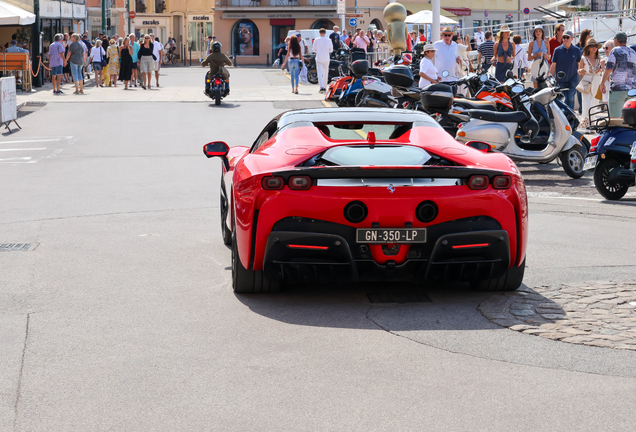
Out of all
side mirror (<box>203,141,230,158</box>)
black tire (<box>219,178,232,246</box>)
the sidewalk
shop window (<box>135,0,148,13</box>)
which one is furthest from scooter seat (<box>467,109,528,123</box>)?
shop window (<box>135,0,148,13</box>)

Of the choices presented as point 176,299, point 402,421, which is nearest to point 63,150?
point 176,299

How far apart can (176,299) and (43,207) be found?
4935mm

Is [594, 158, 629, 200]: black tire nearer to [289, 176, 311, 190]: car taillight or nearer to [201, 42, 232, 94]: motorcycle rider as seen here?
[289, 176, 311, 190]: car taillight

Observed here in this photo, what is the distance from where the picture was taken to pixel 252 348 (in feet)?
17.5

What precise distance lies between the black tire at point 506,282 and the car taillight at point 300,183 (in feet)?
4.80

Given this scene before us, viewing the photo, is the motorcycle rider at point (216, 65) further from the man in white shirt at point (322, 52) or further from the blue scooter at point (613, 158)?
the blue scooter at point (613, 158)

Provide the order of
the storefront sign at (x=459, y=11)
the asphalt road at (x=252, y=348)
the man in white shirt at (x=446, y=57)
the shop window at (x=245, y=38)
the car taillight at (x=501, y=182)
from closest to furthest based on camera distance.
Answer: the asphalt road at (x=252, y=348), the car taillight at (x=501, y=182), the man in white shirt at (x=446, y=57), the shop window at (x=245, y=38), the storefront sign at (x=459, y=11)

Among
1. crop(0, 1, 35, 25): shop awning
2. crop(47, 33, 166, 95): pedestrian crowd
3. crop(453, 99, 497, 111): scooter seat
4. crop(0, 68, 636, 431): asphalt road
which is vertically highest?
crop(0, 1, 35, 25): shop awning

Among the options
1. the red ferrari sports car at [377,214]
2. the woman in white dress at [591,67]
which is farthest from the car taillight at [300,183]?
the woman in white dress at [591,67]

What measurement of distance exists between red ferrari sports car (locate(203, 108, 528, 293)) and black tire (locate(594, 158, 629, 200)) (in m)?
5.49

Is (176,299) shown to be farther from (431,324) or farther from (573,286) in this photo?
(573,286)

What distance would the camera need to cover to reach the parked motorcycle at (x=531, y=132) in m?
13.6

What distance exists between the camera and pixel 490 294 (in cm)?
667

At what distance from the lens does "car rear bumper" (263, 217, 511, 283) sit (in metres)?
6.08
